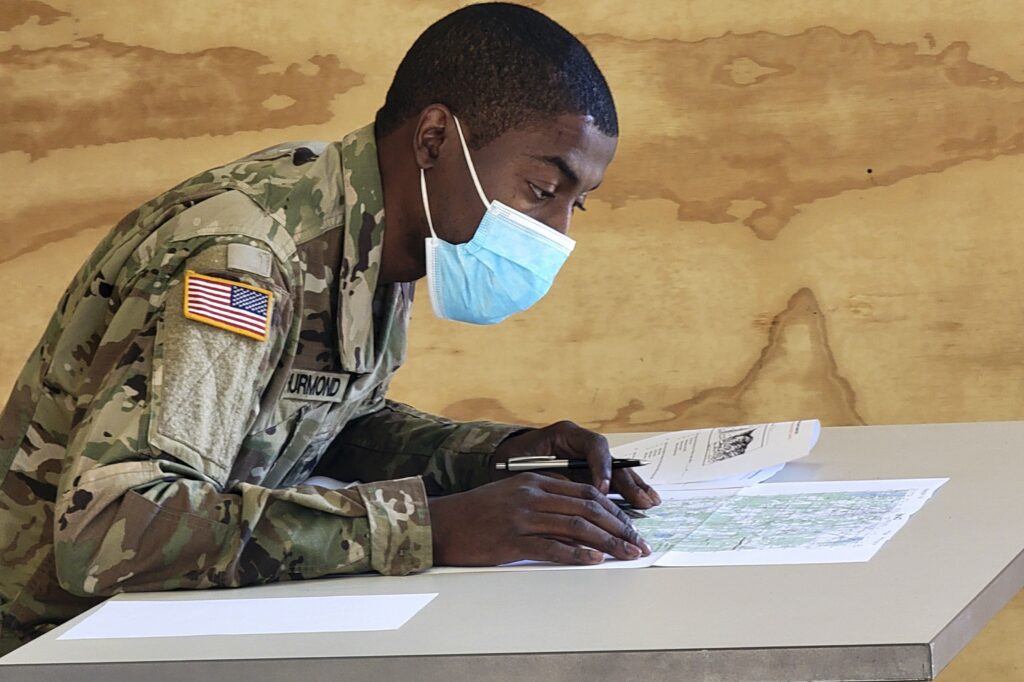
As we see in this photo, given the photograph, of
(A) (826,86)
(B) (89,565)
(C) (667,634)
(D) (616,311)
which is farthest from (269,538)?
(A) (826,86)

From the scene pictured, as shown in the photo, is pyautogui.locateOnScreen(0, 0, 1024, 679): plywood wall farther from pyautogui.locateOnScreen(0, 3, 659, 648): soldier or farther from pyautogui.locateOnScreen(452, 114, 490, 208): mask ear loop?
pyautogui.locateOnScreen(452, 114, 490, 208): mask ear loop

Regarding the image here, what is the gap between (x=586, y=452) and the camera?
1513 mm

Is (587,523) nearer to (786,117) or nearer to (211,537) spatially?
(211,537)

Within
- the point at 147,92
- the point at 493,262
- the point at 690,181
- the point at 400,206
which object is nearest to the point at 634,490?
the point at 493,262

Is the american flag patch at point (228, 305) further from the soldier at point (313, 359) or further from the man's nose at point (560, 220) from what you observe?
the man's nose at point (560, 220)

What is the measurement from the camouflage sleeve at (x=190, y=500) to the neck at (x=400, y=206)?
272 millimetres

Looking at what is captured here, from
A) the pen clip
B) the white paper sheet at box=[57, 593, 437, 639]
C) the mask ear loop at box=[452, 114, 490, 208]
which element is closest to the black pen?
the pen clip

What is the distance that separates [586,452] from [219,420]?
440mm

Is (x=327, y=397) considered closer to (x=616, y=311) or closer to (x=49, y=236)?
(x=616, y=311)

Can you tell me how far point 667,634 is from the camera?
0.92m

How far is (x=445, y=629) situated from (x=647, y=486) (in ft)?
1.65

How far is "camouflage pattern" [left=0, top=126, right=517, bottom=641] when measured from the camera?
118 centimetres

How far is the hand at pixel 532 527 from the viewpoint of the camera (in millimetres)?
1179

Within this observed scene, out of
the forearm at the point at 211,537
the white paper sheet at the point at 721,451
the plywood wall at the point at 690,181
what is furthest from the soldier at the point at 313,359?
the plywood wall at the point at 690,181
